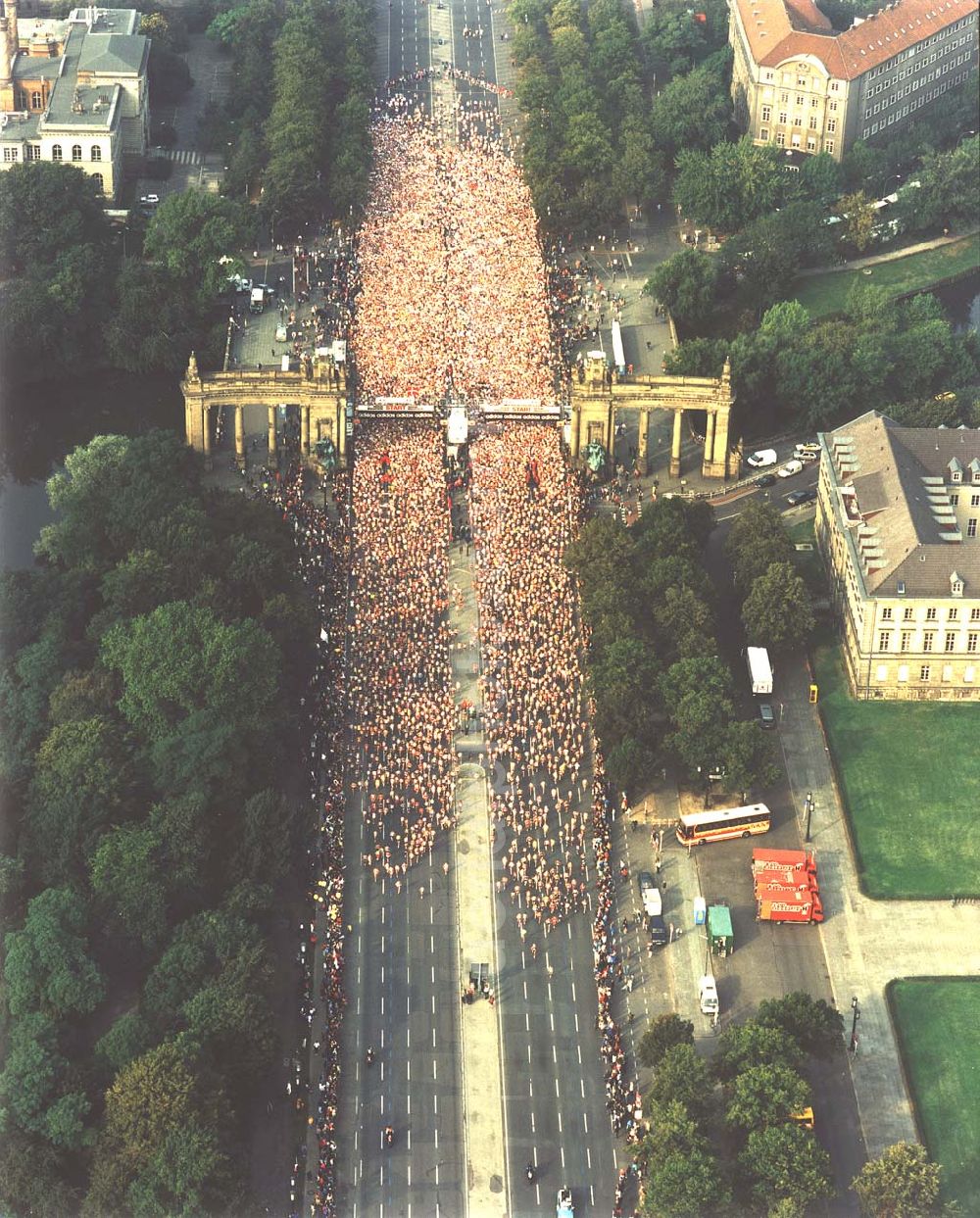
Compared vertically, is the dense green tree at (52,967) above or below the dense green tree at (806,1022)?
above

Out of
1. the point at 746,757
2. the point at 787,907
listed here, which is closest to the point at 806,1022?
the point at 787,907

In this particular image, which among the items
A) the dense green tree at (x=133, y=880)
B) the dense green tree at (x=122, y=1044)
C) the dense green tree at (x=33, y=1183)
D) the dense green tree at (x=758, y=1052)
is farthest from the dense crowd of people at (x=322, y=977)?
the dense green tree at (x=758, y=1052)

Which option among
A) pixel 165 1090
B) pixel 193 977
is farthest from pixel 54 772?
pixel 165 1090

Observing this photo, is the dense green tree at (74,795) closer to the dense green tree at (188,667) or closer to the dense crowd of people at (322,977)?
the dense green tree at (188,667)

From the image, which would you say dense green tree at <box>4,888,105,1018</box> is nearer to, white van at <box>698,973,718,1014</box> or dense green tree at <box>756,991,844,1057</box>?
white van at <box>698,973,718,1014</box>

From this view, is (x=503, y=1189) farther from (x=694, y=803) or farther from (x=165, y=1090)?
(x=694, y=803)

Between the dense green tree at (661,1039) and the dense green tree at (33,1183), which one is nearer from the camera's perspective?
the dense green tree at (33,1183)
